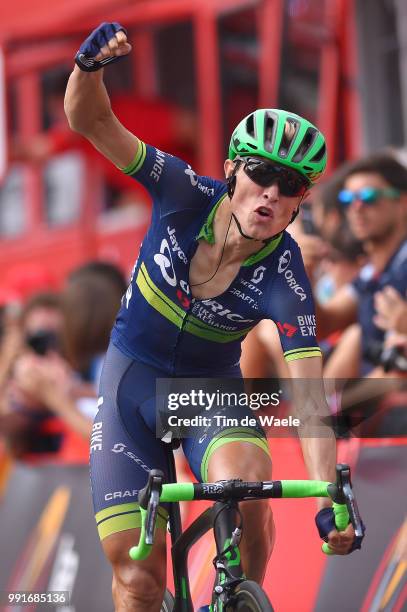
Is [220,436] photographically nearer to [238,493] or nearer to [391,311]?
[238,493]

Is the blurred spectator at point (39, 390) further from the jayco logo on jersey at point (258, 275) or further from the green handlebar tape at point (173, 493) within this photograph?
the green handlebar tape at point (173, 493)

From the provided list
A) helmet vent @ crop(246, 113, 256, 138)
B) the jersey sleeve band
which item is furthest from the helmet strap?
the jersey sleeve band

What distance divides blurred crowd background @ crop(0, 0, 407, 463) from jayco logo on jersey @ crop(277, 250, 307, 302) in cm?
15

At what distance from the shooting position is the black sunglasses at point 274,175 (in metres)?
4.34

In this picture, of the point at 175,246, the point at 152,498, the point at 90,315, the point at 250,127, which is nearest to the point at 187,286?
the point at 175,246

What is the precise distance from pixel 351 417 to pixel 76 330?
2550mm


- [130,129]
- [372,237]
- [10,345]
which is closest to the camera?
[372,237]

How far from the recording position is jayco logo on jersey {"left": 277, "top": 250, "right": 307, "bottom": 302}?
447cm

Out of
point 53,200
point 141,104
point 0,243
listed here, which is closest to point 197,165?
point 141,104

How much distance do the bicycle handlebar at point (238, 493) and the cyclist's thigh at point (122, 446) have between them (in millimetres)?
515

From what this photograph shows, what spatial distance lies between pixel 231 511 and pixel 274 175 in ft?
4.05

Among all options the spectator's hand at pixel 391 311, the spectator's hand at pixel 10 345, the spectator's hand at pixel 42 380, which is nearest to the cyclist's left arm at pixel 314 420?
the spectator's hand at pixel 391 311

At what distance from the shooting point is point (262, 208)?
431 centimetres

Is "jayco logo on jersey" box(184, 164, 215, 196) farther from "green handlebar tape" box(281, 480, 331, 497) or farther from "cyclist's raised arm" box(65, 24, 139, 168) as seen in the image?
"green handlebar tape" box(281, 480, 331, 497)
